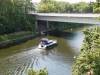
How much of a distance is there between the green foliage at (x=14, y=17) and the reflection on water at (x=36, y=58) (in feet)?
24.4

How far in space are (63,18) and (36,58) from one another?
66.1ft

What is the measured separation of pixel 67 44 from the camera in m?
56.3

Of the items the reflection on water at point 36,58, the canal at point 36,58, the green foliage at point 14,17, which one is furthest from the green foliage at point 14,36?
the reflection on water at point 36,58

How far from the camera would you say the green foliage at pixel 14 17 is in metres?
61.5

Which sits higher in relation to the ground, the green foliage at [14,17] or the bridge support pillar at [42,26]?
the green foliage at [14,17]

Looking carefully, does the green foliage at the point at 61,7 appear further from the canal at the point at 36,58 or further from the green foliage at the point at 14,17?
the canal at the point at 36,58

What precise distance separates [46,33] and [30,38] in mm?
9542

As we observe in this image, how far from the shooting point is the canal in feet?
123

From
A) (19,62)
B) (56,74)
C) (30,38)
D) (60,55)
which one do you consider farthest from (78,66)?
(30,38)

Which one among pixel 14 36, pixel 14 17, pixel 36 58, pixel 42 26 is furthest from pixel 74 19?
pixel 36 58

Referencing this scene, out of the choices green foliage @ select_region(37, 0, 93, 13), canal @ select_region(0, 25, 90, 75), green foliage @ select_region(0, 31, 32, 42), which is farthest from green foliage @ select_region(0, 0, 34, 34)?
green foliage @ select_region(37, 0, 93, 13)

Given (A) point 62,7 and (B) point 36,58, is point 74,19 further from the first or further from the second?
(A) point 62,7

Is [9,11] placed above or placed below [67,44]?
above

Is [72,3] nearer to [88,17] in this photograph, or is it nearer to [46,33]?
[46,33]
